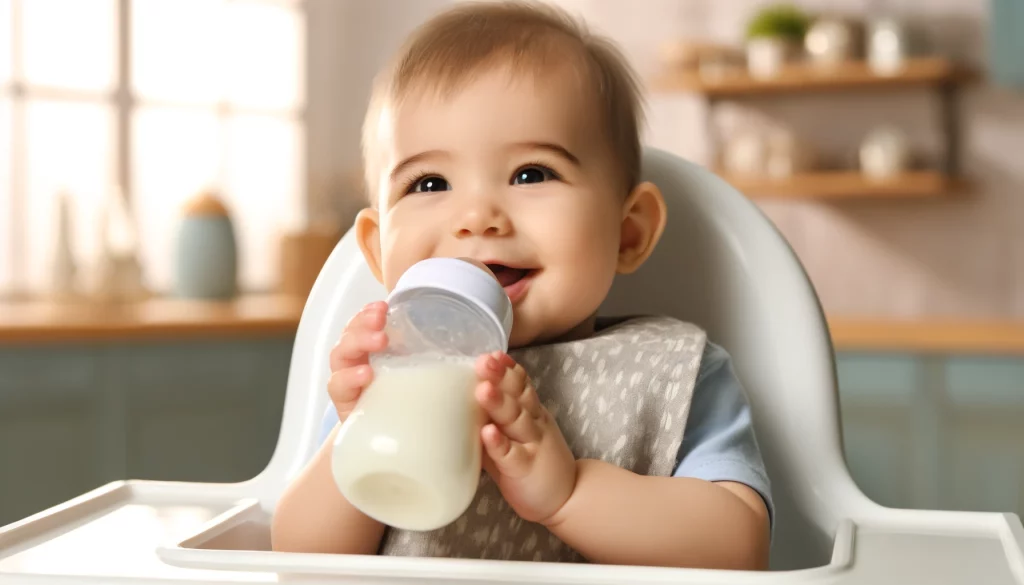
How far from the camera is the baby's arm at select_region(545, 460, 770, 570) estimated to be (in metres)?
0.71

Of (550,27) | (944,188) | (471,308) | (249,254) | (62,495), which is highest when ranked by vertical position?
(550,27)

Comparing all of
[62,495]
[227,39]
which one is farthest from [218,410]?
[227,39]

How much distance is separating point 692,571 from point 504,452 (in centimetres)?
13

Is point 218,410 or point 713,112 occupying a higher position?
point 713,112

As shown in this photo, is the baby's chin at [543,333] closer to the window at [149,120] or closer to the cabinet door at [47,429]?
the cabinet door at [47,429]

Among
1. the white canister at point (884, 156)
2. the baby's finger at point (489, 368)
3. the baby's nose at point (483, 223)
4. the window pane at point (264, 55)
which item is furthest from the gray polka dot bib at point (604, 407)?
the window pane at point (264, 55)

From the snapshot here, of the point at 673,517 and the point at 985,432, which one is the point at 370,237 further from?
the point at 985,432

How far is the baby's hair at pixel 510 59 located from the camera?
2.75 ft

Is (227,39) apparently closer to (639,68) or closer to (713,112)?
(639,68)

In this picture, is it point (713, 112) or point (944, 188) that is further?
point (713, 112)

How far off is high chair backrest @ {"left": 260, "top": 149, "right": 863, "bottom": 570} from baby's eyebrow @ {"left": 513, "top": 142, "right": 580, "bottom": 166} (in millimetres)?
205

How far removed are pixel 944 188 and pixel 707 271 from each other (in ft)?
7.40

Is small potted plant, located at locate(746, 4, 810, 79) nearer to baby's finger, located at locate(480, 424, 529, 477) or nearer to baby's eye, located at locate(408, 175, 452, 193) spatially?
baby's eye, located at locate(408, 175, 452, 193)

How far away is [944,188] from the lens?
3.00m
